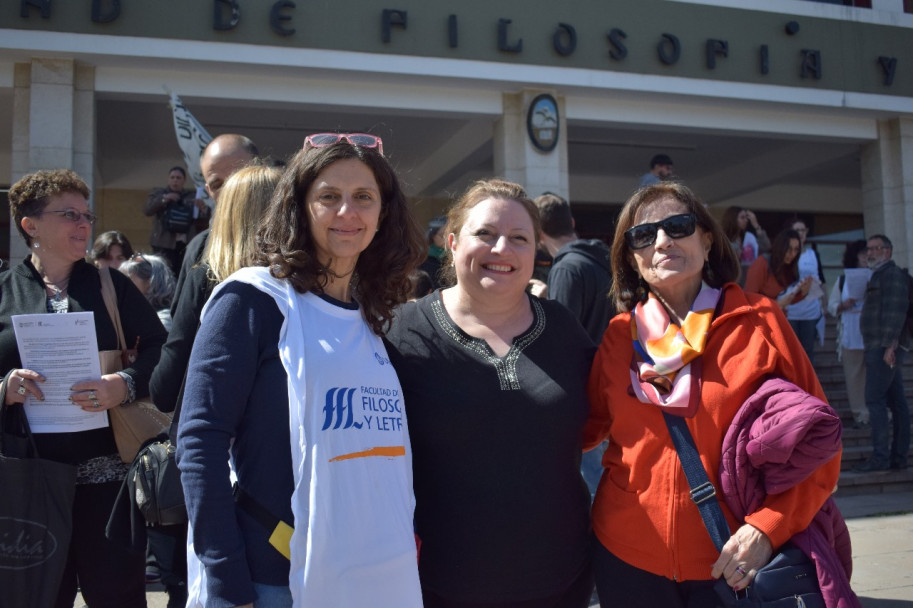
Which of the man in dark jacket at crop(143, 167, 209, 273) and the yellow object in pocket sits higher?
the man in dark jacket at crop(143, 167, 209, 273)

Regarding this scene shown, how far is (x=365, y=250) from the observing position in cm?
227

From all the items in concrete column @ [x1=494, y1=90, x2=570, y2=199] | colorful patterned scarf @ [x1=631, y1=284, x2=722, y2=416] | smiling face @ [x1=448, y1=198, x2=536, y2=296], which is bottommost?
colorful patterned scarf @ [x1=631, y1=284, x2=722, y2=416]

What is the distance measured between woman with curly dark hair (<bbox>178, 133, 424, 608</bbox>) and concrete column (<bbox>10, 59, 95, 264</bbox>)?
7.21m

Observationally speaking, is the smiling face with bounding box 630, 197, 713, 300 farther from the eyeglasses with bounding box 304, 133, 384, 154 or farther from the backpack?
the backpack

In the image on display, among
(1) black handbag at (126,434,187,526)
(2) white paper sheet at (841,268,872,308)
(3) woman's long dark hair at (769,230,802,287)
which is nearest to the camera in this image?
(1) black handbag at (126,434,187,526)

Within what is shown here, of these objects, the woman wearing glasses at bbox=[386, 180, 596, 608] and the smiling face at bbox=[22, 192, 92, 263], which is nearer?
the woman wearing glasses at bbox=[386, 180, 596, 608]

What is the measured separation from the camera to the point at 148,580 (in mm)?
4297

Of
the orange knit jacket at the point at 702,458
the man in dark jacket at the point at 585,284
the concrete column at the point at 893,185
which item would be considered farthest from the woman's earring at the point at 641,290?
the concrete column at the point at 893,185

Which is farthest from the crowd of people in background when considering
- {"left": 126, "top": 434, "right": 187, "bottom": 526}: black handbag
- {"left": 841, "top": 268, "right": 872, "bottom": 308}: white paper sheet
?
{"left": 841, "top": 268, "right": 872, "bottom": 308}: white paper sheet

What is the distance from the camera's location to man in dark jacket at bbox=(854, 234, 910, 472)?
263 inches

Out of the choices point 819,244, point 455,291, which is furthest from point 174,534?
point 819,244

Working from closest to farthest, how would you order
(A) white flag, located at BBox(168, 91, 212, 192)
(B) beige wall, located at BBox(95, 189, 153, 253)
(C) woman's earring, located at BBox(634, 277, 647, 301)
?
(C) woman's earring, located at BBox(634, 277, 647, 301)
(A) white flag, located at BBox(168, 91, 212, 192)
(B) beige wall, located at BBox(95, 189, 153, 253)

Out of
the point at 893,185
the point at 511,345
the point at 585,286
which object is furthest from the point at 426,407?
the point at 893,185

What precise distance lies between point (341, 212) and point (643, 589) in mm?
1403
